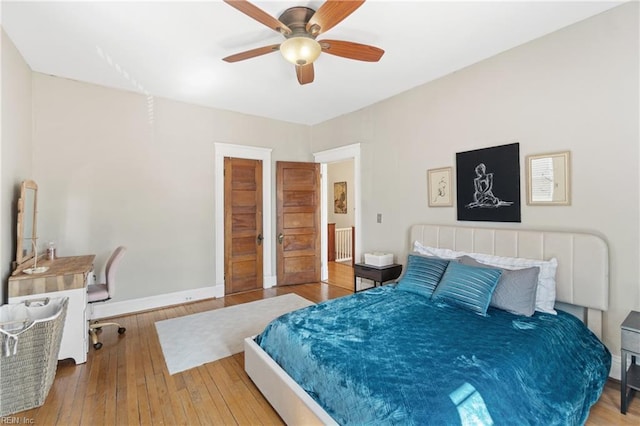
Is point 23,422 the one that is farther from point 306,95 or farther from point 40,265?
point 306,95

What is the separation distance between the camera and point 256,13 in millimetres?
1920

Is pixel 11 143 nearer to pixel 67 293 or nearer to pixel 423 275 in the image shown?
pixel 67 293

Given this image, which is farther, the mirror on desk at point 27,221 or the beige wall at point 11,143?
the mirror on desk at point 27,221

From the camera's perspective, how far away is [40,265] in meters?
2.94

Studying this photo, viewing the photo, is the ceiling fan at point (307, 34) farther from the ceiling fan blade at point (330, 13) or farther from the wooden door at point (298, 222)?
the wooden door at point (298, 222)

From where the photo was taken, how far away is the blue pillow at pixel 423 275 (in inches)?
111

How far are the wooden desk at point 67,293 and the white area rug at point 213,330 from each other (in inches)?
28.2

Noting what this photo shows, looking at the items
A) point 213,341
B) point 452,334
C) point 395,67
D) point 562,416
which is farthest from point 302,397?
point 395,67

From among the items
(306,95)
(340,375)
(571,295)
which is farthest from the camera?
(306,95)

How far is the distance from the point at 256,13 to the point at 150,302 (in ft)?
12.7

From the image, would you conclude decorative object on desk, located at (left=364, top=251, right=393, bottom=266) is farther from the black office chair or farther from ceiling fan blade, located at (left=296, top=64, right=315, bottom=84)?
the black office chair

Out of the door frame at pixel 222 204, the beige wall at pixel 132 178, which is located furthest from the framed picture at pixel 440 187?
the beige wall at pixel 132 178

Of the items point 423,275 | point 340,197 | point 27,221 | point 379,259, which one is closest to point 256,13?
point 423,275

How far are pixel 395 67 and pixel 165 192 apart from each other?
136 inches
